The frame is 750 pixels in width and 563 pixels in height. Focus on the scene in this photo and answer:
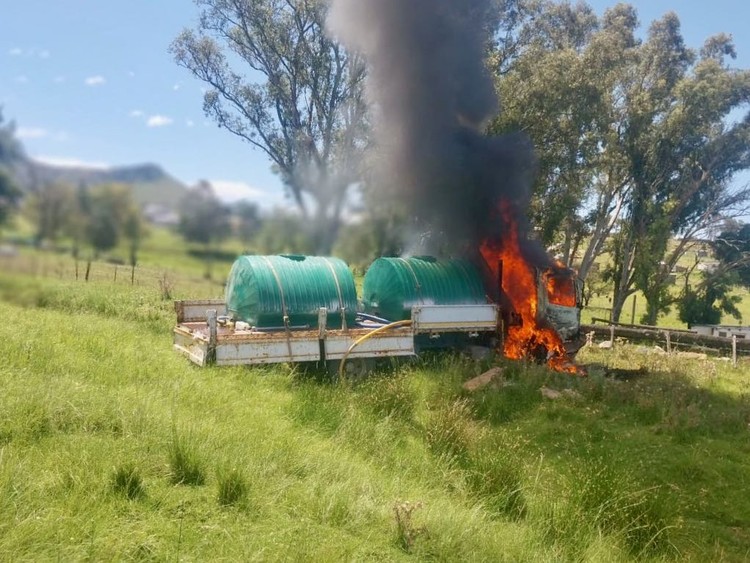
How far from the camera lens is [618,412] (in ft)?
32.9

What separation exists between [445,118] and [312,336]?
716 centimetres

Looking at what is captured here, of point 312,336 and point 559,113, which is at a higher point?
point 559,113

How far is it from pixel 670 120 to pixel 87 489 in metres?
28.1

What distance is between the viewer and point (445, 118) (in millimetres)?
14797

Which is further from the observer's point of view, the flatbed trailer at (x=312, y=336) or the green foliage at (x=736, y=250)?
the green foliage at (x=736, y=250)

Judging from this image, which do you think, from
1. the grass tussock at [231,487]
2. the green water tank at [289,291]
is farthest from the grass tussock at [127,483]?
the green water tank at [289,291]

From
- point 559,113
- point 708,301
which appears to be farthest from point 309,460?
point 708,301

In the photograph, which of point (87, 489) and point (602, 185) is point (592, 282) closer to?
point (602, 185)

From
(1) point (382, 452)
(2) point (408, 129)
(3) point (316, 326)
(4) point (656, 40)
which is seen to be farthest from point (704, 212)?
(1) point (382, 452)

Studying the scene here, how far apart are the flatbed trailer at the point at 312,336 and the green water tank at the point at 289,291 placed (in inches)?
10.7

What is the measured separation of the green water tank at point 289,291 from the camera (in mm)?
10727

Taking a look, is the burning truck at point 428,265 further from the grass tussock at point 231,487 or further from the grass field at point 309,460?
the grass tussock at point 231,487

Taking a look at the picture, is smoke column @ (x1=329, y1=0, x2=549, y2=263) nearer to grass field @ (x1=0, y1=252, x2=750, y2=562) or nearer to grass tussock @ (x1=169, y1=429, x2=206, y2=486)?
grass field @ (x1=0, y1=252, x2=750, y2=562)

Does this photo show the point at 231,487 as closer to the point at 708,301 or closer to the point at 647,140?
the point at 647,140
